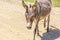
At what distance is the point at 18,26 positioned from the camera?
791 cm

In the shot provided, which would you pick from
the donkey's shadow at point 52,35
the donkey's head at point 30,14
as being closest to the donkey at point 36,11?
the donkey's head at point 30,14

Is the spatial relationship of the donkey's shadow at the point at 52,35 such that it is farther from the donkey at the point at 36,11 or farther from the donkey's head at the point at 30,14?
the donkey's head at the point at 30,14

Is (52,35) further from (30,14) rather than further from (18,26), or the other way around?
(30,14)

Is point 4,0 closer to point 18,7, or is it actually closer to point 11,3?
point 11,3

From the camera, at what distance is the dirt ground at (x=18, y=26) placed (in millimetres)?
7156

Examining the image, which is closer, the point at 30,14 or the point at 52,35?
the point at 30,14

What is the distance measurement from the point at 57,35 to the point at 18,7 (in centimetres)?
335

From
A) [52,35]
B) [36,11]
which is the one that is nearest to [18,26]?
[52,35]

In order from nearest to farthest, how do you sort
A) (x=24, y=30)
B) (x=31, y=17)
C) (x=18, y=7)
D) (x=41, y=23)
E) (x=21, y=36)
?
1. (x=31, y=17)
2. (x=21, y=36)
3. (x=24, y=30)
4. (x=41, y=23)
5. (x=18, y=7)

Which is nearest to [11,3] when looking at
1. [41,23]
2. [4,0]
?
[4,0]

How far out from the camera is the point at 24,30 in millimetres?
7617

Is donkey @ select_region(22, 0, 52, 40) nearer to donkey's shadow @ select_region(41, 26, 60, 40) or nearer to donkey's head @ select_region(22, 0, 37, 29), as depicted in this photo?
donkey's head @ select_region(22, 0, 37, 29)

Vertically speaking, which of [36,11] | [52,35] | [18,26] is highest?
[36,11]

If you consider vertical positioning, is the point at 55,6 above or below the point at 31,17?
below
